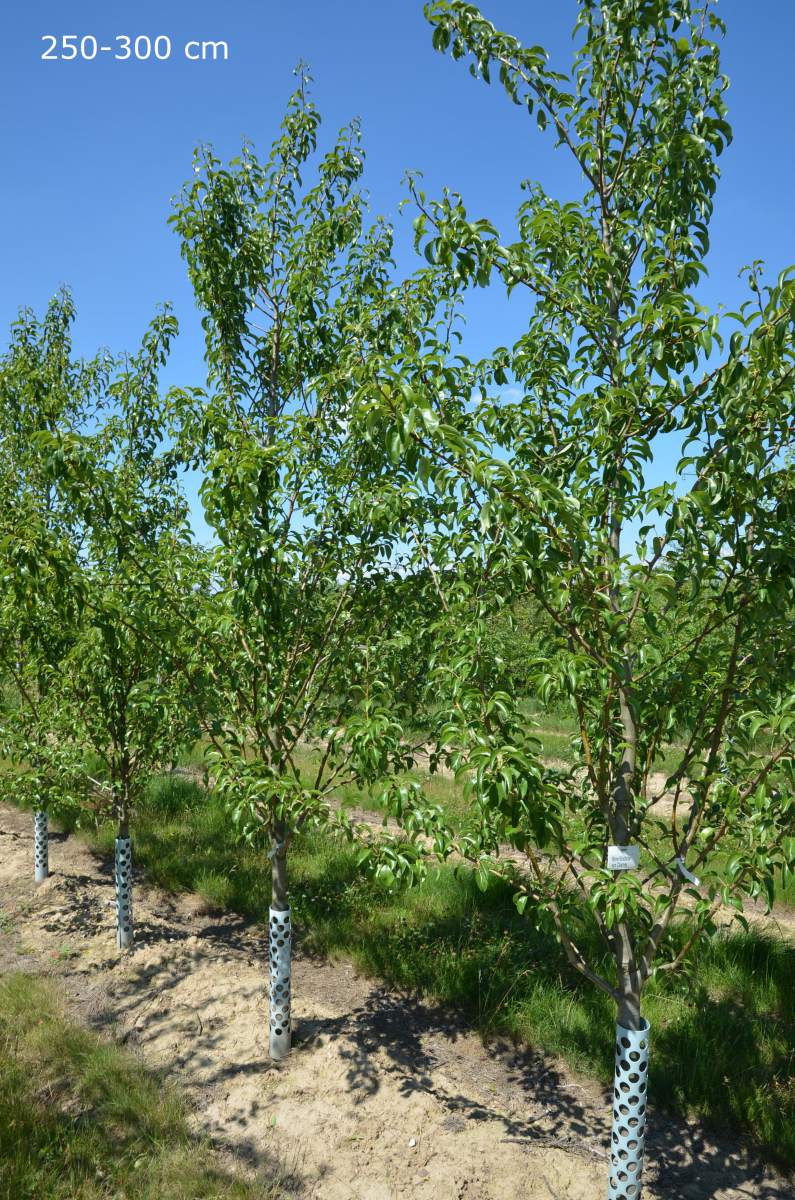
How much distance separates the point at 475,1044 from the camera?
17.8 ft

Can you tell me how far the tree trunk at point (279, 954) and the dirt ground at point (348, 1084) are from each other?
168mm

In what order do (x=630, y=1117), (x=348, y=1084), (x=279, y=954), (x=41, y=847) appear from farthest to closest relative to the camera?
(x=41, y=847) → (x=279, y=954) → (x=348, y=1084) → (x=630, y=1117)

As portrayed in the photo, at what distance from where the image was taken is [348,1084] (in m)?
4.82

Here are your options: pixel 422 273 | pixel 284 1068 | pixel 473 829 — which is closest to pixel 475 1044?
pixel 284 1068

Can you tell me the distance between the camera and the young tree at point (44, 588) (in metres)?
5.95

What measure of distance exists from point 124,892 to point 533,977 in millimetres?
3567

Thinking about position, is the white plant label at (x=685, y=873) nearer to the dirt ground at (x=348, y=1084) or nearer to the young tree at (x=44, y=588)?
the dirt ground at (x=348, y=1084)

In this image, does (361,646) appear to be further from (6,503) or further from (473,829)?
(6,503)

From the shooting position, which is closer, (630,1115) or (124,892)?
(630,1115)

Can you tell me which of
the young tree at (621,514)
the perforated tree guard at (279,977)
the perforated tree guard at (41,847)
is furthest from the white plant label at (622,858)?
the perforated tree guard at (41,847)

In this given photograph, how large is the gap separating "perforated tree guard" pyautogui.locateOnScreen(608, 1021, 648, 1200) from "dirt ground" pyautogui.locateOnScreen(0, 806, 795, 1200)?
2.59 feet

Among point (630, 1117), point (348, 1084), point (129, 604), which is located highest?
point (129, 604)

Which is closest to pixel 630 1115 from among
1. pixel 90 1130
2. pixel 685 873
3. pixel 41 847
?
pixel 685 873

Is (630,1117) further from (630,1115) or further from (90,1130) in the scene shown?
(90,1130)
